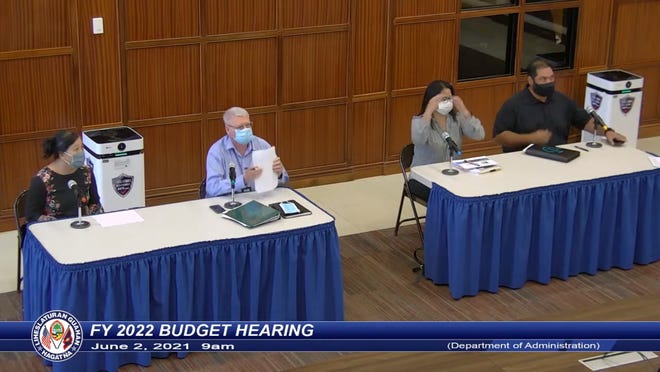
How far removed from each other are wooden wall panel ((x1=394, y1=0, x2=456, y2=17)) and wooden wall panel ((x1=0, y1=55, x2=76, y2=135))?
288 centimetres

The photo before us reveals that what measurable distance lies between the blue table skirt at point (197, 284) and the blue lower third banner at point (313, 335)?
3.02 meters

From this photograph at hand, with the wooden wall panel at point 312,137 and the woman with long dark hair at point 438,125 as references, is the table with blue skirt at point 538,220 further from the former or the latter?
the wooden wall panel at point 312,137

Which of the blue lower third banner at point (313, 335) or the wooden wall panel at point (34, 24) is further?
the wooden wall panel at point (34, 24)

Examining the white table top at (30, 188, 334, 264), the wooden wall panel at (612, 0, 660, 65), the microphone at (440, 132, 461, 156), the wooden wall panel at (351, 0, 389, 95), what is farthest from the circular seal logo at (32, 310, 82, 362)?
the wooden wall panel at (612, 0, 660, 65)

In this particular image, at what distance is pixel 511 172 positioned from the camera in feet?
25.3

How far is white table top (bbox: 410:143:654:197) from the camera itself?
7.41 m

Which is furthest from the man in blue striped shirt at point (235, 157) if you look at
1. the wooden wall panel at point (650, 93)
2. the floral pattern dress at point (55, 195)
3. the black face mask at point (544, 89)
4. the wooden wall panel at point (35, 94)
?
the wooden wall panel at point (650, 93)

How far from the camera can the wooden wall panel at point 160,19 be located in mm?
8406

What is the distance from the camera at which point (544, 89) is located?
26.8 feet

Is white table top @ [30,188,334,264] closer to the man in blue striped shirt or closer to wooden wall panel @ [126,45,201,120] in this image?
the man in blue striped shirt

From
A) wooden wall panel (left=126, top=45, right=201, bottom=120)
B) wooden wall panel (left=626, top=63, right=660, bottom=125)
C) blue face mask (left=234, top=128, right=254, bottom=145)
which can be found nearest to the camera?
blue face mask (left=234, top=128, right=254, bottom=145)

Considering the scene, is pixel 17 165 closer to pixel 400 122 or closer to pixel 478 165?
pixel 400 122

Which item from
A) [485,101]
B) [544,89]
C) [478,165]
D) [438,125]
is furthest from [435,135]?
[485,101]

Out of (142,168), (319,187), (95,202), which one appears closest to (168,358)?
(95,202)
